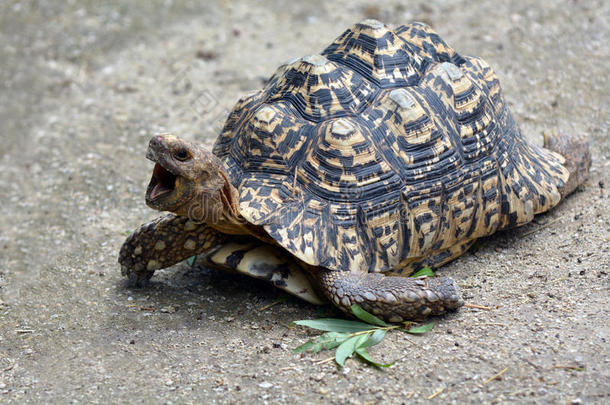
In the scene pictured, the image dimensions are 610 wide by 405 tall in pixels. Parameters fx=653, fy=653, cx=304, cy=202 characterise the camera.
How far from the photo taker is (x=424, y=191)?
12.1ft

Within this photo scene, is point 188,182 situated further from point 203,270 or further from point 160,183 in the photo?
point 203,270

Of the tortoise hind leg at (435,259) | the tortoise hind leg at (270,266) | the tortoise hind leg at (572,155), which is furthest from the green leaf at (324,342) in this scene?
the tortoise hind leg at (572,155)

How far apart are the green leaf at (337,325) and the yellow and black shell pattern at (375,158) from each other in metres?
0.29

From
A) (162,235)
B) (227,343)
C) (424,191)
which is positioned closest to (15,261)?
(162,235)

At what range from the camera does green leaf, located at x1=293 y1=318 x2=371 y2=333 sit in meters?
3.41

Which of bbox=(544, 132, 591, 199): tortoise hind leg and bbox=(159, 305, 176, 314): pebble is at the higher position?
bbox=(544, 132, 591, 199): tortoise hind leg

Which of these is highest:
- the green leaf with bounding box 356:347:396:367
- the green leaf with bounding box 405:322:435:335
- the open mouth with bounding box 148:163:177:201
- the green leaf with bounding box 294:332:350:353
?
the open mouth with bounding box 148:163:177:201

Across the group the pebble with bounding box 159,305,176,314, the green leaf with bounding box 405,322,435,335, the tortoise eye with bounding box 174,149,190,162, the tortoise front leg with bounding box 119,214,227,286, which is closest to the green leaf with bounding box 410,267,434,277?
the green leaf with bounding box 405,322,435,335

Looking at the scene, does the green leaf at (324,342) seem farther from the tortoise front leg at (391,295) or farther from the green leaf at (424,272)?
the green leaf at (424,272)

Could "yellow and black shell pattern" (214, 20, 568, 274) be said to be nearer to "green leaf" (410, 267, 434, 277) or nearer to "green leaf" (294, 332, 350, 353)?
"green leaf" (410, 267, 434, 277)

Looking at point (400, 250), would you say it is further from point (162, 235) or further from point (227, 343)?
point (162, 235)

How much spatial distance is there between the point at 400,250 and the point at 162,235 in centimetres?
139

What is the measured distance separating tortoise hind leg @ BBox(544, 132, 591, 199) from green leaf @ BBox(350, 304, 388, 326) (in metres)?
1.76

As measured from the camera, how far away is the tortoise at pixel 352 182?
342cm
